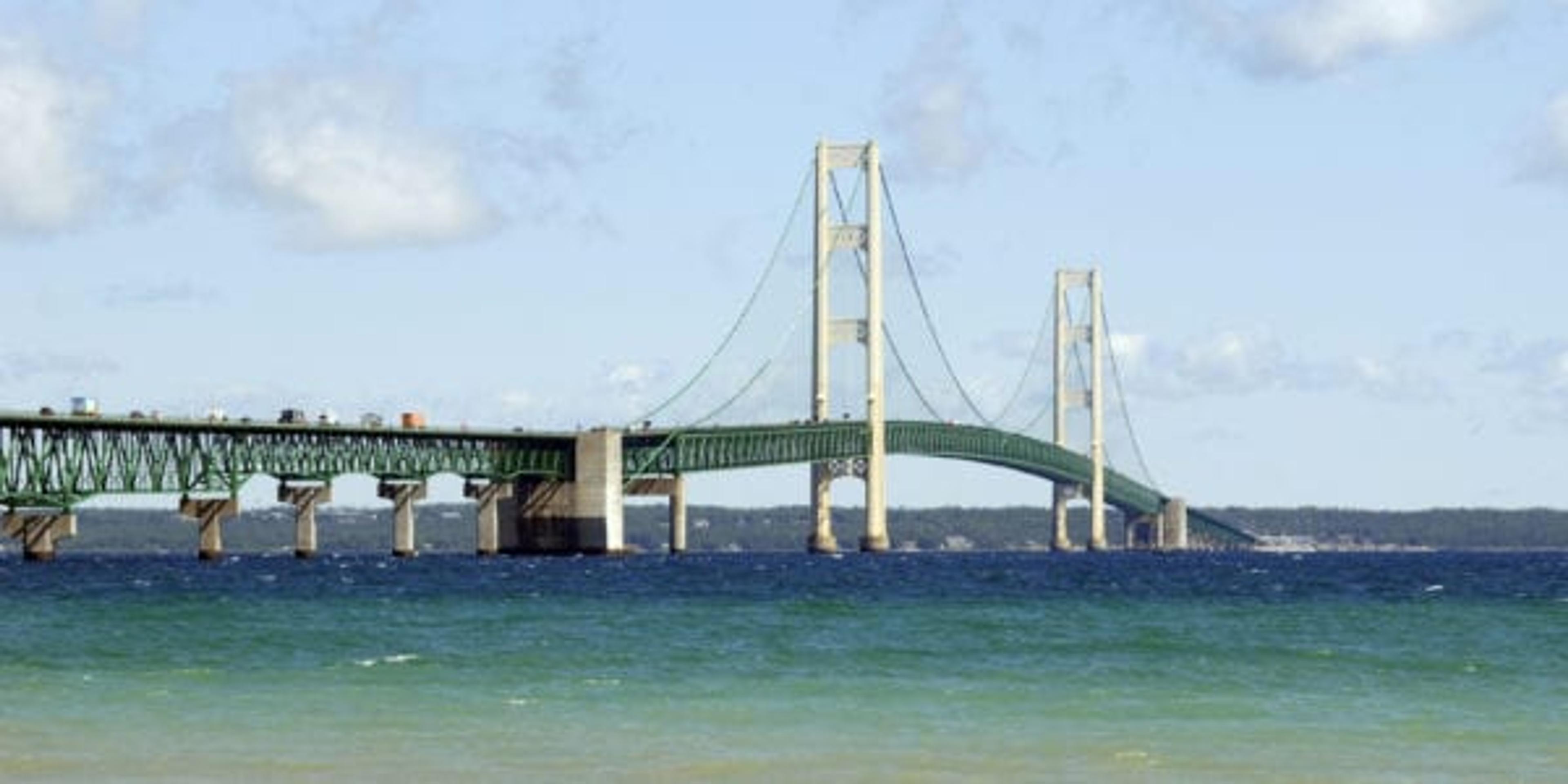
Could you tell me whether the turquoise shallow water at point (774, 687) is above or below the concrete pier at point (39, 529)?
below

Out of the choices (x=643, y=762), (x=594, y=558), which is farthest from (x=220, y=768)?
(x=594, y=558)

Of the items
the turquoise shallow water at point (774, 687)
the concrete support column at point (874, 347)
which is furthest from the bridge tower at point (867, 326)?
the turquoise shallow water at point (774, 687)

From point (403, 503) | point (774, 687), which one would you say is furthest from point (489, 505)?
point (774, 687)

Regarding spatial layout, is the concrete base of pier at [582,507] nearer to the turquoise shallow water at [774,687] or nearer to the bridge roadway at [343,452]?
the bridge roadway at [343,452]

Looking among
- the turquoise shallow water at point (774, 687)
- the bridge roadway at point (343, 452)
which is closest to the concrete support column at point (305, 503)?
the bridge roadway at point (343, 452)

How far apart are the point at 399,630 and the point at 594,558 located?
105m

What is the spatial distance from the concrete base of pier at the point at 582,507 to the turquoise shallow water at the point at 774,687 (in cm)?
7909

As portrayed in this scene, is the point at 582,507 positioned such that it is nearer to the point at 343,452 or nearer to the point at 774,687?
the point at 343,452

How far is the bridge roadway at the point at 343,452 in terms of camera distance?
497 ft

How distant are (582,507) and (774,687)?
132m

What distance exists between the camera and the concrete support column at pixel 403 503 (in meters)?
184

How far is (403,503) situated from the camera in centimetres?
18550

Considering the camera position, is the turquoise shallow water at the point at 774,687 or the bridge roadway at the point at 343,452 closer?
the turquoise shallow water at the point at 774,687

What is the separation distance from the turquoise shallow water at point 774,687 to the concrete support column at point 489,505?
8539cm
